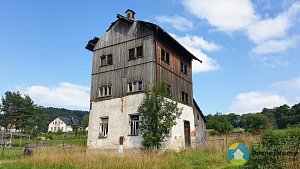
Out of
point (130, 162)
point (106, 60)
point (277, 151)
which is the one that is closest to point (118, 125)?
point (106, 60)

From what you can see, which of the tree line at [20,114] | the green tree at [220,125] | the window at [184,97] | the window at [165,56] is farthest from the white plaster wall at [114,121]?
the tree line at [20,114]

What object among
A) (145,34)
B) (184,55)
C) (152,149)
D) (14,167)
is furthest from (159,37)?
(14,167)

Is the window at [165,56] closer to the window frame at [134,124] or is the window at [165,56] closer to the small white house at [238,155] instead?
the window frame at [134,124]

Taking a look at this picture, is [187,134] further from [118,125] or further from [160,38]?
[160,38]

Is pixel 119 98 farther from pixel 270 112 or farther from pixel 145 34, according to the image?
pixel 270 112

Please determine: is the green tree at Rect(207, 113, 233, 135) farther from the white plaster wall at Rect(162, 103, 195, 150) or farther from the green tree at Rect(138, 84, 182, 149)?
the green tree at Rect(138, 84, 182, 149)

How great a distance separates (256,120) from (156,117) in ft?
172

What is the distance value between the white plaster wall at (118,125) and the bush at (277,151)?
11996mm

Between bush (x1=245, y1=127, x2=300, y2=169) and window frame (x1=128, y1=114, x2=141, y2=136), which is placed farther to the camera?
window frame (x1=128, y1=114, x2=141, y2=136)

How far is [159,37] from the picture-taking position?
2389 centimetres

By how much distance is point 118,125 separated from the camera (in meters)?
23.1

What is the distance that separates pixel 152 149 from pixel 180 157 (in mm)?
3728

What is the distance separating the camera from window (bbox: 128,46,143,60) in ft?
77.9

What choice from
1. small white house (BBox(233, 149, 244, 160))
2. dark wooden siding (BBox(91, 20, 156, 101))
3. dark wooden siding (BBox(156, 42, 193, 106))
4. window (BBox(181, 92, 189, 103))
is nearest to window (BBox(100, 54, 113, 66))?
dark wooden siding (BBox(91, 20, 156, 101))
